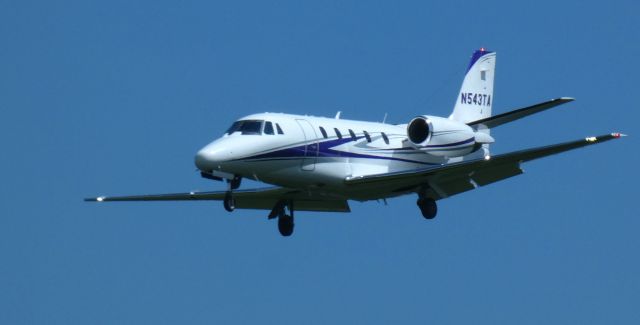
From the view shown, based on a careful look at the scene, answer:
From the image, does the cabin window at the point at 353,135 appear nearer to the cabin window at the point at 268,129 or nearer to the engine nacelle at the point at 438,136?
the engine nacelle at the point at 438,136

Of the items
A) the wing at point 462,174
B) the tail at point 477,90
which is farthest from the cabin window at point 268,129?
the tail at point 477,90

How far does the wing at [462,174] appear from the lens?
111 feet

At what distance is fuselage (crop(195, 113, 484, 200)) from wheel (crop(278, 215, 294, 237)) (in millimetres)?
1973

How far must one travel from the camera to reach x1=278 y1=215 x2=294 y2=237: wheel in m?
36.8

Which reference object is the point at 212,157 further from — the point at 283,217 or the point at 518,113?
the point at 518,113

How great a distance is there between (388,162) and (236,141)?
213 inches

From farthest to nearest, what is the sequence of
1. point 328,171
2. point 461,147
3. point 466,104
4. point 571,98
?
point 466,104 < point 461,147 < point 328,171 < point 571,98

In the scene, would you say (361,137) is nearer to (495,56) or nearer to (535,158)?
(535,158)

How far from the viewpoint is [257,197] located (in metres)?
37.0

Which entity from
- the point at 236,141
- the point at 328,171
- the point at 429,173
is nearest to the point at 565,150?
the point at 429,173

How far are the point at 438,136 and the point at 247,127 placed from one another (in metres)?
5.97

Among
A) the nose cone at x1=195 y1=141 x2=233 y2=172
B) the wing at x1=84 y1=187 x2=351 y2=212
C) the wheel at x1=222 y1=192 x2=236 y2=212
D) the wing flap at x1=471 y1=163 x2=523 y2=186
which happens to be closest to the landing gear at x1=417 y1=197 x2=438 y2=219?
the wing flap at x1=471 y1=163 x2=523 y2=186

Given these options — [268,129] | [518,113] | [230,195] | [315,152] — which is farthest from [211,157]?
[518,113]

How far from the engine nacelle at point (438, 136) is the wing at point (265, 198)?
286 centimetres
